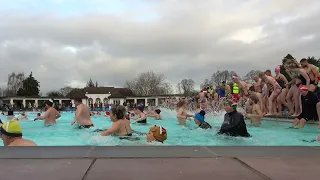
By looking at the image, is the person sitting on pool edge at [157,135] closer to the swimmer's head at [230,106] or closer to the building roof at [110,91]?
the swimmer's head at [230,106]

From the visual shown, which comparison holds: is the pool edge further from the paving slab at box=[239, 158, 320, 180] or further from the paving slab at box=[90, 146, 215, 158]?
the paving slab at box=[239, 158, 320, 180]

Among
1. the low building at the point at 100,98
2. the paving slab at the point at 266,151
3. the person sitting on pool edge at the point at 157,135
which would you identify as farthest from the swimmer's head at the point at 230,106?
the low building at the point at 100,98

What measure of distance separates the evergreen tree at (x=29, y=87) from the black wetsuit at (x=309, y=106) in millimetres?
109312

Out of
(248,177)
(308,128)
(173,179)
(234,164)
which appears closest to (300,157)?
(234,164)

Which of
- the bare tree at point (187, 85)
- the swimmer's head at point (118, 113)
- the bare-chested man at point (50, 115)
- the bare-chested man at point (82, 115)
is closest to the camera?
the swimmer's head at point (118, 113)

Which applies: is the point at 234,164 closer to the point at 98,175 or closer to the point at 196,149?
the point at 196,149

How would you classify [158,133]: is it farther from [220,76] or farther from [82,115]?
[220,76]

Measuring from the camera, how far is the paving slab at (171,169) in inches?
125

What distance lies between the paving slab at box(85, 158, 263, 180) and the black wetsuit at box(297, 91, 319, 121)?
7.81 m

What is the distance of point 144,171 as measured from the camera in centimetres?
337

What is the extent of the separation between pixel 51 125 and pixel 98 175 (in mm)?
12123

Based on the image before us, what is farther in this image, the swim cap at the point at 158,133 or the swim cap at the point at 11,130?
the swim cap at the point at 158,133

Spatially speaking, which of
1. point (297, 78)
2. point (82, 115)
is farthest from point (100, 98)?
point (297, 78)

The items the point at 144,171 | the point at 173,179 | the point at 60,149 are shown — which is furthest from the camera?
the point at 60,149
